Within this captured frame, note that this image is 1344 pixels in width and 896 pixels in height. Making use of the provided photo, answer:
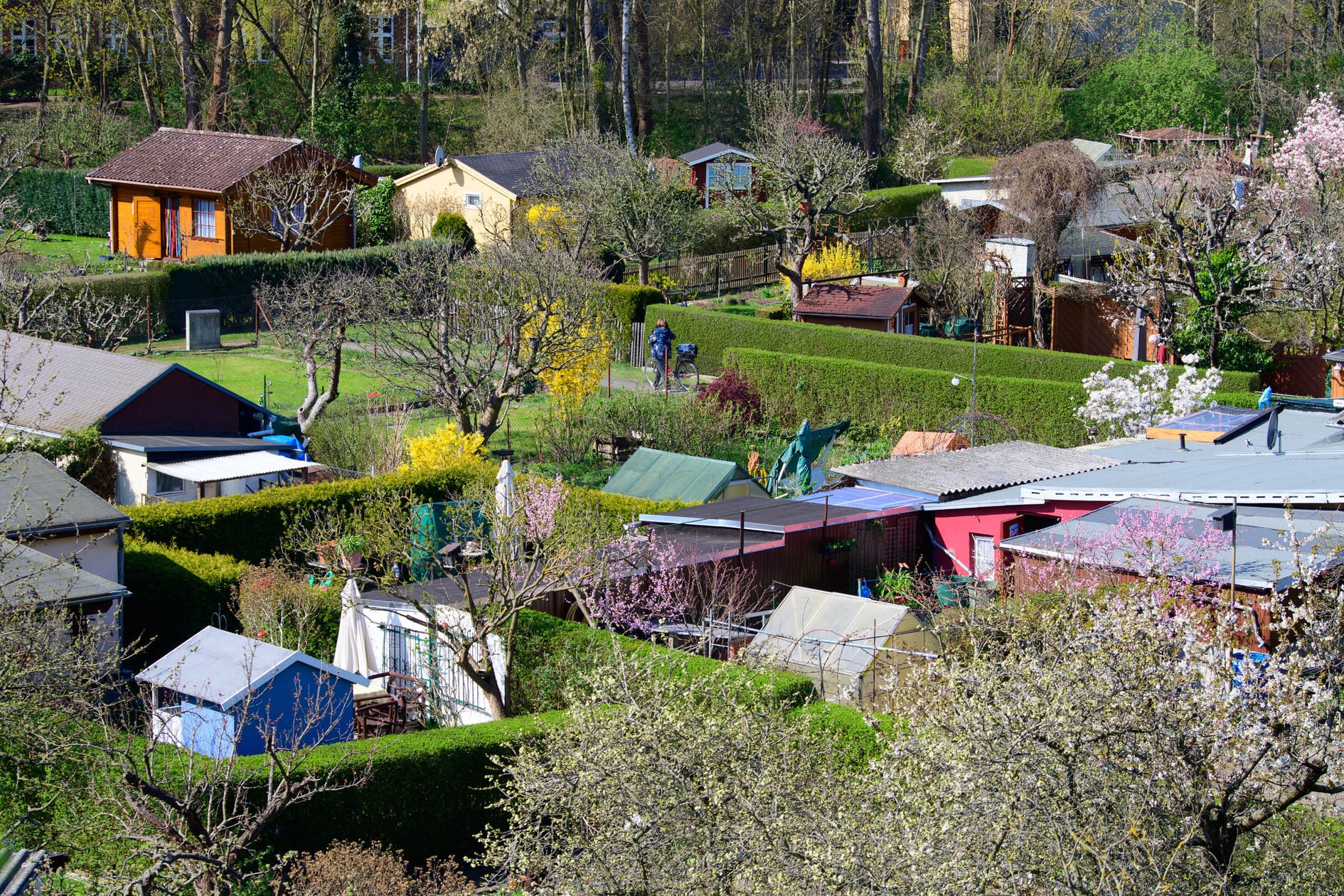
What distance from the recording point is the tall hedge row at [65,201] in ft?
149

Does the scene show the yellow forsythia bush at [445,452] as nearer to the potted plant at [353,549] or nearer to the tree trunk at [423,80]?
the potted plant at [353,549]

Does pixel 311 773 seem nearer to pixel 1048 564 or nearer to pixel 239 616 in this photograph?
pixel 239 616

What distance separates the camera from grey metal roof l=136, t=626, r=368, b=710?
13.3m

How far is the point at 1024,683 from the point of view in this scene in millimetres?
8219

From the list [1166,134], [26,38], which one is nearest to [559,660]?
[1166,134]

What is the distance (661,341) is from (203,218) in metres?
17.4

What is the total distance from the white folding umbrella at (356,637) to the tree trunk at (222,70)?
37818 mm

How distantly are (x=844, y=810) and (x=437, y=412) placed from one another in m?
22.5

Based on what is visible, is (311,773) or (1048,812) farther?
(311,773)

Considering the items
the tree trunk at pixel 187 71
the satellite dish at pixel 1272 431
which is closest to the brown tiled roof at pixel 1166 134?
the satellite dish at pixel 1272 431

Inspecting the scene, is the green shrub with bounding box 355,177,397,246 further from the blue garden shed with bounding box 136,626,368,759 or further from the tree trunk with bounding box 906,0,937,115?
the blue garden shed with bounding box 136,626,368,759

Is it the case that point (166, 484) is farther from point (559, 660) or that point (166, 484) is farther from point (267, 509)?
point (559, 660)

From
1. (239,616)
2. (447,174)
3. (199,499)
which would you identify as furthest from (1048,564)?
(447,174)

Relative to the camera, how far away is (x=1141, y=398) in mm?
24859
